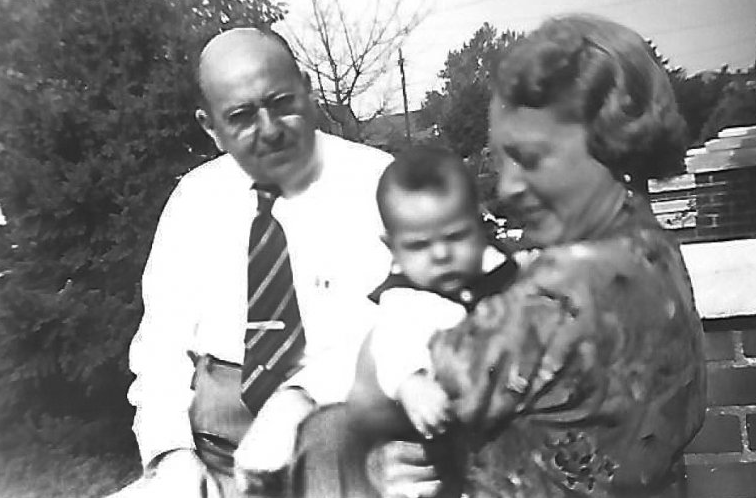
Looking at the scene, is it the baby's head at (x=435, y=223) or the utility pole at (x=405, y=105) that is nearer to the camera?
the baby's head at (x=435, y=223)

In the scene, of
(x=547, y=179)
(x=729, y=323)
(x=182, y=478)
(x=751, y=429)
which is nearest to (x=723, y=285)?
(x=729, y=323)

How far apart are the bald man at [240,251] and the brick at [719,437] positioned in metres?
0.72

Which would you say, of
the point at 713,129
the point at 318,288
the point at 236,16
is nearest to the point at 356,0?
the point at 236,16

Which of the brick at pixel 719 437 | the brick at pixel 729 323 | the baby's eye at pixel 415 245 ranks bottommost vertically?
the brick at pixel 719 437

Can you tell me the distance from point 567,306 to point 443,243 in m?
0.23

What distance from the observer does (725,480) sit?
205 centimetres

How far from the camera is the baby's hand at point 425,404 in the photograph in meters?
1.75

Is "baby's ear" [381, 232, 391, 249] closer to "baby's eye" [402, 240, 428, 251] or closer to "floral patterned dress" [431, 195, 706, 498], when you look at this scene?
"baby's eye" [402, 240, 428, 251]

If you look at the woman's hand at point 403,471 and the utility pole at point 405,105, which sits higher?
the utility pole at point 405,105

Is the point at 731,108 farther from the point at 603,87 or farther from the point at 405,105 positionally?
the point at 405,105

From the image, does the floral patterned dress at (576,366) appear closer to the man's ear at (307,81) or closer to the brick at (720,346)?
the brick at (720,346)

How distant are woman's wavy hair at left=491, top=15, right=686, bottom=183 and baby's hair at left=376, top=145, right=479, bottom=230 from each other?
0.15 meters

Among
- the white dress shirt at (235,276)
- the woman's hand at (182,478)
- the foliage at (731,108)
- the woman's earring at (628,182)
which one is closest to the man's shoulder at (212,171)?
the white dress shirt at (235,276)

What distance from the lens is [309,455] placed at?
6.04 feet
